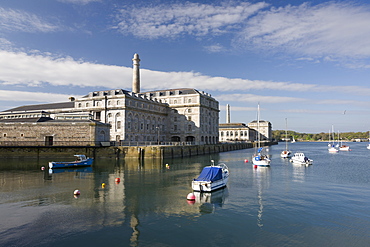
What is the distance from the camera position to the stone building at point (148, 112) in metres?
74.6

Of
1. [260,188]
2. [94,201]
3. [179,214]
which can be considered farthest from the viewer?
[260,188]

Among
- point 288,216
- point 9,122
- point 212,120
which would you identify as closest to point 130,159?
point 9,122

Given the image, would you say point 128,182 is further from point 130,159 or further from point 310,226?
point 130,159

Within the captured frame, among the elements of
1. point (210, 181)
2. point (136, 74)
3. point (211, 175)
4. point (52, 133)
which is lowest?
point (210, 181)

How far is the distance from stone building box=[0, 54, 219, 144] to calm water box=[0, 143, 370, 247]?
4330cm

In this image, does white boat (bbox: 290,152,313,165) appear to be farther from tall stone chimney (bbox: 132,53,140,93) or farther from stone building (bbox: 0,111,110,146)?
tall stone chimney (bbox: 132,53,140,93)

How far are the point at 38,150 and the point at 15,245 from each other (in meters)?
51.4

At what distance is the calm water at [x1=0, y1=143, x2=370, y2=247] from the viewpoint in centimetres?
1545

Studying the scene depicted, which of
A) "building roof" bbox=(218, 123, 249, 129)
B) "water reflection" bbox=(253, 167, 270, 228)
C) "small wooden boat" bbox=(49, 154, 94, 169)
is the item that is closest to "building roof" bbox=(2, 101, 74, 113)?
"small wooden boat" bbox=(49, 154, 94, 169)

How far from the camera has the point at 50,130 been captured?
2450 inches

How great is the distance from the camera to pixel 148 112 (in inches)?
3312

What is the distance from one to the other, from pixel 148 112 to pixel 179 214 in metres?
66.0

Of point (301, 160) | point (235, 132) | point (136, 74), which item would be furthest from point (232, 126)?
point (301, 160)

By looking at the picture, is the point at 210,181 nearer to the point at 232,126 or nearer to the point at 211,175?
the point at 211,175
